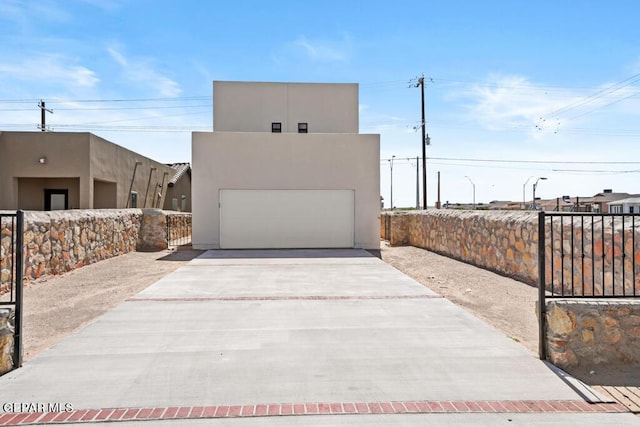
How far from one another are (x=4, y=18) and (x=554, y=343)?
14.0 m

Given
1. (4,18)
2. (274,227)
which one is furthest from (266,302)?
(4,18)

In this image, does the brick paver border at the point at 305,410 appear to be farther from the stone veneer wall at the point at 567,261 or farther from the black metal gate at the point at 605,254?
the black metal gate at the point at 605,254

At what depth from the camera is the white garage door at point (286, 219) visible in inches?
587

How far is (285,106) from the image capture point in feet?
59.2

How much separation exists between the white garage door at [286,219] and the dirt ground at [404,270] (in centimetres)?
235

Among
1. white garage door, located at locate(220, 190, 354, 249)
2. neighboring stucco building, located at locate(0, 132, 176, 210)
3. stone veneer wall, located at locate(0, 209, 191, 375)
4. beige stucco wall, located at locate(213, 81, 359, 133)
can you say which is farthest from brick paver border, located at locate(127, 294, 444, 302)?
beige stucco wall, located at locate(213, 81, 359, 133)

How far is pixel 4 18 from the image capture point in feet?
34.6

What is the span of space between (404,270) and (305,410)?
8443mm

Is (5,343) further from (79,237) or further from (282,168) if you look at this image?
(282,168)

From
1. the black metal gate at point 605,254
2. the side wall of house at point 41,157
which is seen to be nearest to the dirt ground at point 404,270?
the black metal gate at point 605,254

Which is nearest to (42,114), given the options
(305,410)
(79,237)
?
(79,237)

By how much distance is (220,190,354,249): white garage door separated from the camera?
49.0 feet

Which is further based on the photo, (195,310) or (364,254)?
(364,254)

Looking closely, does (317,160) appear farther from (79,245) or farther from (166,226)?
(79,245)
